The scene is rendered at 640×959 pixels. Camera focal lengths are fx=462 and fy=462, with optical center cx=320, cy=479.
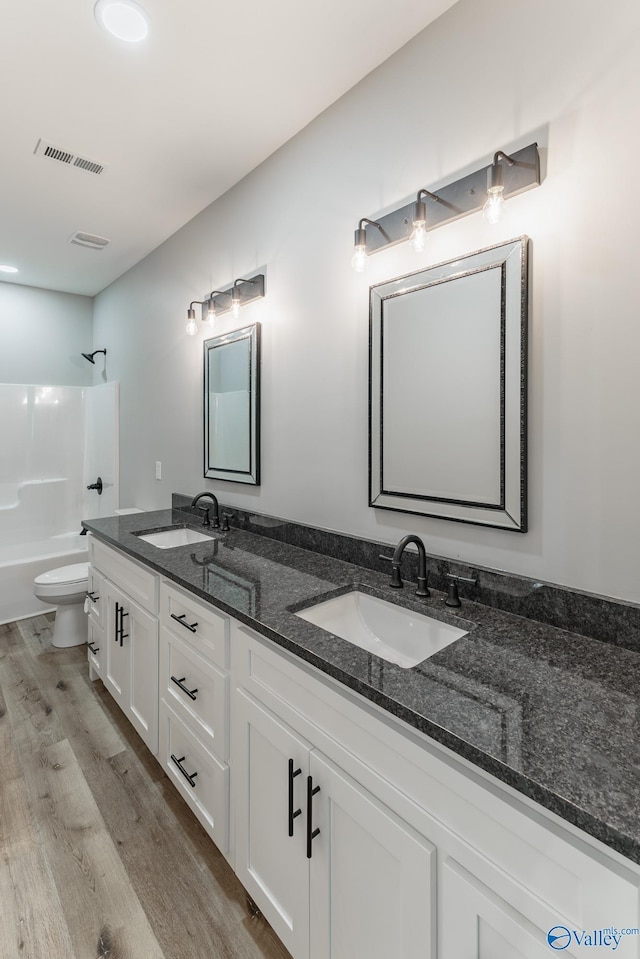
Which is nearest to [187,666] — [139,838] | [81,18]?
[139,838]

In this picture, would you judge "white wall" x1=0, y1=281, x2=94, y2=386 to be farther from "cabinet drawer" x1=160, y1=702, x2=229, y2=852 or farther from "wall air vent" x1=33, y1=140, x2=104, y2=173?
"cabinet drawer" x1=160, y1=702, x2=229, y2=852

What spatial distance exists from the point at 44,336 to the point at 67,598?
2.33m

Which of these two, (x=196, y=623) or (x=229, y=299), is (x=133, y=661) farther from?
(x=229, y=299)

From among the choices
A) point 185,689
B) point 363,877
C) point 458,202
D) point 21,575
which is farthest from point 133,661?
point 458,202

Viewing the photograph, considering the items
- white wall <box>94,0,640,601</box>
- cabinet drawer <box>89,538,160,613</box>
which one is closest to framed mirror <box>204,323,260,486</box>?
white wall <box>94,0,640,601</box>

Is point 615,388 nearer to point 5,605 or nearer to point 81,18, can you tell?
point 81,18

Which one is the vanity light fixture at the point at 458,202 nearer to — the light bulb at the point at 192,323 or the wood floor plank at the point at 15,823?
the light bulb at the point at 192,323

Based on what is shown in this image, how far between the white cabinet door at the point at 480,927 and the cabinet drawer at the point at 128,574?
4.27ft

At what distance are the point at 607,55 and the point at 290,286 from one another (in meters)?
1.21

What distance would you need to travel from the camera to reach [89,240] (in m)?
2.91

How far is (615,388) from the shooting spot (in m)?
1.06

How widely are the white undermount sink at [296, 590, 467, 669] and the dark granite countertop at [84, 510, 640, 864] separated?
3 centimetres

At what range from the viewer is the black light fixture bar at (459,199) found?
3.84 ft

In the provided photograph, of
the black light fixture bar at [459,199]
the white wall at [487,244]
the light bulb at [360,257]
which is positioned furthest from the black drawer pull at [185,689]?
the black light fixture bar at [459,199]
